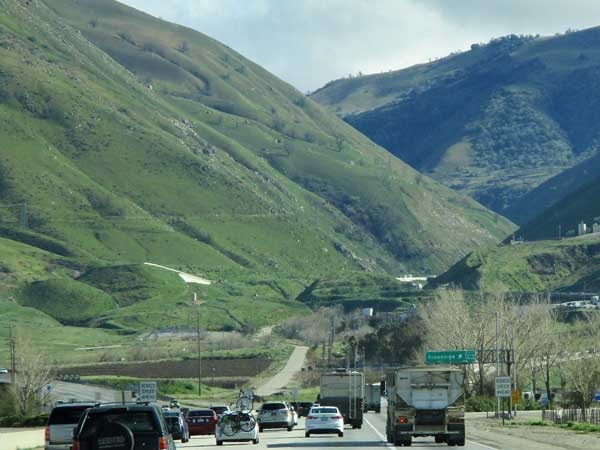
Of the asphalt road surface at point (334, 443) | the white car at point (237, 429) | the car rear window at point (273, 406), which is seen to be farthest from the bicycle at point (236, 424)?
the car rear window at point (273, 406)

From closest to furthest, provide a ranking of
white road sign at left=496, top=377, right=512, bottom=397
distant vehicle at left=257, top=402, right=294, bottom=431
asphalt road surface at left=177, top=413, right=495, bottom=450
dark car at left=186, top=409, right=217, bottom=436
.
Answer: asphalt road surface at left=177, top=413, right=495, bottom=450
distant vehicle at left=257, top=402, right=294, bottom=431
dark car at left=186, top=409, right=217, bottom=436
white road sign at left=496, top=377, right=512, bottom=397

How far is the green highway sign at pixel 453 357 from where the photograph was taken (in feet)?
383

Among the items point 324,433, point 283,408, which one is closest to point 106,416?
point 324,433

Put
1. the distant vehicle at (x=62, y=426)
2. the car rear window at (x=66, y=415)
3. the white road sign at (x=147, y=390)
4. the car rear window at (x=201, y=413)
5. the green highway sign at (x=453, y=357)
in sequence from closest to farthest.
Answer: the distant vehicle at (x=62, y=426), the car rear window at (x=66, y=415), the car rear window at (x=201, y=413), the white road sign at (x=147, y=390), the green highway sign at (x=453, y=357)

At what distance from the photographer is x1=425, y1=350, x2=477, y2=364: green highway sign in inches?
4599

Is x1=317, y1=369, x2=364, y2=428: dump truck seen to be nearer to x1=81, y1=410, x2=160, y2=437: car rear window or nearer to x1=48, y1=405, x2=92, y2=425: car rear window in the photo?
x1=48, y1=405, x2=92, y2=425: car rear window

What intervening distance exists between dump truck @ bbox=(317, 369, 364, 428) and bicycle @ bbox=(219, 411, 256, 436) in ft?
80.7

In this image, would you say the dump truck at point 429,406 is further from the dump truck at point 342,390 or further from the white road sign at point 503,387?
the white road sign at point 503,387

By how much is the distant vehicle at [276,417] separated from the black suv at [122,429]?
1713 inches

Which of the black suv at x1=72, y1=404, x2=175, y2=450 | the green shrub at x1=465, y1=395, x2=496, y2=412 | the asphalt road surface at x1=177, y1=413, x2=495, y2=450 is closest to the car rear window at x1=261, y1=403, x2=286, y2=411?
the asphalt road surface at x1=177, y1=413, x2=495, y2=450

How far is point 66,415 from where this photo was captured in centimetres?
4866

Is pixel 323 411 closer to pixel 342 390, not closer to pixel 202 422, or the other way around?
pixel 202 422

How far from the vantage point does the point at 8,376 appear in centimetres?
14162

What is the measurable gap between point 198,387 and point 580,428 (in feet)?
300
